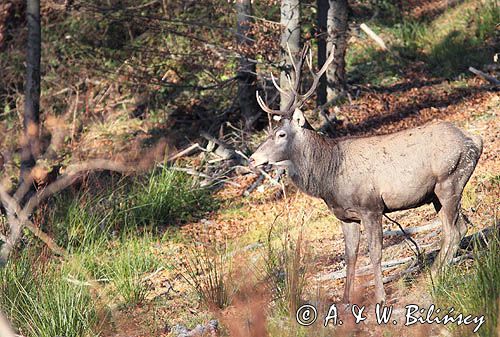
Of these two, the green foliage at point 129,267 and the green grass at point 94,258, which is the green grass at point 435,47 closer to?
the green grass at point 94,258

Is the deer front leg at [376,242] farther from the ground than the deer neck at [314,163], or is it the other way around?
the deer neck at [314,163]

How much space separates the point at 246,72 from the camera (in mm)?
13398

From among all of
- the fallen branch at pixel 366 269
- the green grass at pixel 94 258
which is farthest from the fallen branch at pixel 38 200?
the fallen branch at pixel 366 269

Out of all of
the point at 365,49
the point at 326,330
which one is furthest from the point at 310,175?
the point at 365,49

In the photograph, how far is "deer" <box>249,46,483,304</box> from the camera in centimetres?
745

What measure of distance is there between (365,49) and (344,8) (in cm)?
266

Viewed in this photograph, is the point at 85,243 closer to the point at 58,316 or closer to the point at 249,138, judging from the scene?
the point at 58,316

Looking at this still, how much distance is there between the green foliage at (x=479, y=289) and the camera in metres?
5.73

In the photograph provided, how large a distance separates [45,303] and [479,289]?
3498 millimetres

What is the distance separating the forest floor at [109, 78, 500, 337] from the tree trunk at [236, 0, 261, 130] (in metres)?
1.37

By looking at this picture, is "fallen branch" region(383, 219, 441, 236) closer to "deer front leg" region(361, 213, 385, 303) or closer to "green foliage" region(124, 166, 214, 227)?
"deer front leg" region(361, 213, 385, 303)

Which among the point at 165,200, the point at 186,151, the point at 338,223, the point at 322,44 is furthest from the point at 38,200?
the point at 322,44

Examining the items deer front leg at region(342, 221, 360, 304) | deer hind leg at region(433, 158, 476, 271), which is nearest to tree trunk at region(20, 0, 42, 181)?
deer front leg at region(342, 221, 360, 304)

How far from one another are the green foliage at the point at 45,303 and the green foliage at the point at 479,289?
113 inches
